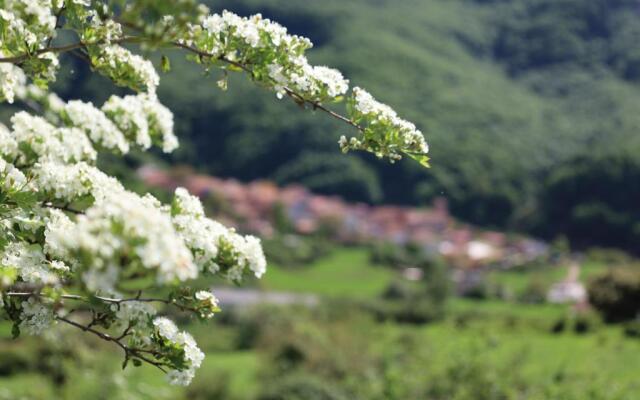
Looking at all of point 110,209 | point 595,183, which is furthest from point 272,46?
point 595,183

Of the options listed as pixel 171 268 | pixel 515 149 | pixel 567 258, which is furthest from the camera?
pixel 515 149

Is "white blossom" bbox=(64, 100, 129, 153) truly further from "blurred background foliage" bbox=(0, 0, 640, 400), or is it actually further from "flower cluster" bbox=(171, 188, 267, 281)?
"flower cluster" bbox=(171, 188, 267, 281)

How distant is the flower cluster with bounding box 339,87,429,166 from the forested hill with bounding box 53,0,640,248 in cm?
9130

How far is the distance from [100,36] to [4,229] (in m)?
1.10

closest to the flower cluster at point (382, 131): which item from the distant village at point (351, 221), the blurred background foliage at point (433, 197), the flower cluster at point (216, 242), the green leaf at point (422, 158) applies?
the green leaf at point (422, 158)

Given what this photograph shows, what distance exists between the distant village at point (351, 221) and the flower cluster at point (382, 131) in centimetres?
8380

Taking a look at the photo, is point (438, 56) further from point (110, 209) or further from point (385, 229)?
point (110, 209)

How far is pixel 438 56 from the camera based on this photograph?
516 ft

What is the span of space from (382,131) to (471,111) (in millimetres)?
134444

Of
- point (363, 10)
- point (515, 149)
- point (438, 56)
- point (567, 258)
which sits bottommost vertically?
point (567, 258)

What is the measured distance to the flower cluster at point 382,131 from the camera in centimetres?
429

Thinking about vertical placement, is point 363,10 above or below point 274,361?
above

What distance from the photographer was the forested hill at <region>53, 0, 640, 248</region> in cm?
10881

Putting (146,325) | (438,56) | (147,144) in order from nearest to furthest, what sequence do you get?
(146,325), (147,144), (438,56)
